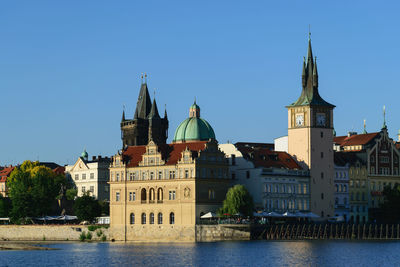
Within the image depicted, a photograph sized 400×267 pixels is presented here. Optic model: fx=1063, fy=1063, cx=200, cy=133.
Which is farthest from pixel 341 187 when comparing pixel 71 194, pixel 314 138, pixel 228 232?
pixel 71 194

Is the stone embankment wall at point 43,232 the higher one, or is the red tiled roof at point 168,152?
the red tiled roof at point 168,152

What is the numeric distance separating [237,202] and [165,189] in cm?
1289

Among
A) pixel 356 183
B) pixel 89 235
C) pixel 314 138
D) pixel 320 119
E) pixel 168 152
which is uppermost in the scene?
pixel 320 119

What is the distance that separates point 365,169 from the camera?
585ft

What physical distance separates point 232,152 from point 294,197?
11.8 metres

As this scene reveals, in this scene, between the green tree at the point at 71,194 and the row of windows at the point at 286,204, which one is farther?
the green tree at the point at 71,194

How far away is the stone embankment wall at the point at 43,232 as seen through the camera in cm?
16338

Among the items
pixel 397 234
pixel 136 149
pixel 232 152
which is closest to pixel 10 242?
pixel 136 149

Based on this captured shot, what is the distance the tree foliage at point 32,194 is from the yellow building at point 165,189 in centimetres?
1875

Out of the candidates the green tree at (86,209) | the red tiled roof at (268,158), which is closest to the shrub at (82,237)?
the green tree at (86,209)

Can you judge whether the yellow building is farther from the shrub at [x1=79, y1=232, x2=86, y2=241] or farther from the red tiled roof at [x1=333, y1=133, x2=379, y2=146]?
the red tiled roof at [x1=333, y1=133, x2=379, y2=146]

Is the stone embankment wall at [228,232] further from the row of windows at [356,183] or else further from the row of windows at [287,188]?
the row of windows at [356,183]

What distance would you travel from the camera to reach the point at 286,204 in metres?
162

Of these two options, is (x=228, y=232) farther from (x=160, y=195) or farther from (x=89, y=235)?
(x=89, y=235)
